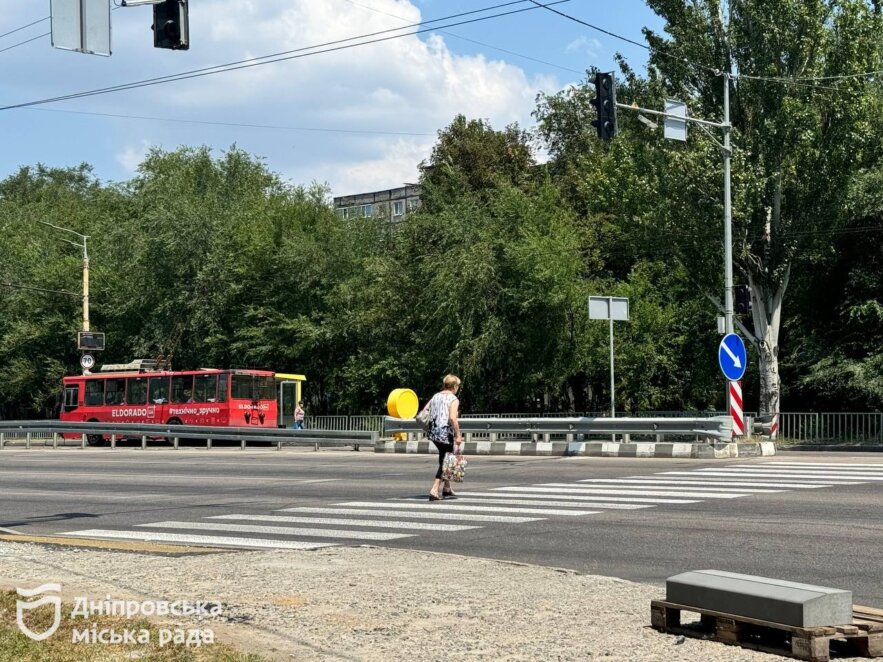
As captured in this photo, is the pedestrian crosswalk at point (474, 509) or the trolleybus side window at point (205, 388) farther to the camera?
the trolleybus side window at point (205, 388)

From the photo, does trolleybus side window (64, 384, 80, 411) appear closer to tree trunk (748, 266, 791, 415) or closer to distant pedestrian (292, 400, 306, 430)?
distant pedestrian (292, 400, 306, 430)

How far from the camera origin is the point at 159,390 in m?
47.0

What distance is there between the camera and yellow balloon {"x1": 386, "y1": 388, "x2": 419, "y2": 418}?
103ft

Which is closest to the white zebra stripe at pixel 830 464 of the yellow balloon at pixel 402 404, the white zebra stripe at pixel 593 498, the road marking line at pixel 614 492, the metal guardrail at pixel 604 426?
the metal guardrail at pixel 604 426

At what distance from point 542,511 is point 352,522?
2493mm

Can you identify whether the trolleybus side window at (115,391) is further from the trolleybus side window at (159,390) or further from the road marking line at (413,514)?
the road marking line at (413,514)

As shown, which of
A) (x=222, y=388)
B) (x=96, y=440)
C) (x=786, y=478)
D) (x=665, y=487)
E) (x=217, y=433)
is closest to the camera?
(x=665, y=487)

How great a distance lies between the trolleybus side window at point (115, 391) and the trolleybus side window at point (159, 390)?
185 centimetres

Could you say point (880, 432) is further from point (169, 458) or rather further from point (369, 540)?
point (369, 540)

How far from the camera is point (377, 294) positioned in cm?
4797

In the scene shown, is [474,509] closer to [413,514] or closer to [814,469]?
[413,514]

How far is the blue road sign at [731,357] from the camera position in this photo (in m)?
26.1

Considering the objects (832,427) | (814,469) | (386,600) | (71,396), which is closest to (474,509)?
(386,600)

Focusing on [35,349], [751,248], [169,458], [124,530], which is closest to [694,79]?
[751,248]
